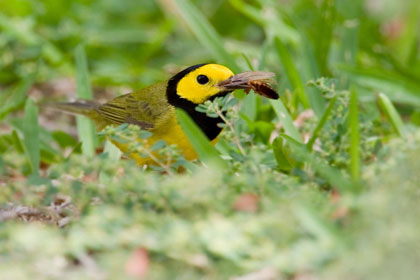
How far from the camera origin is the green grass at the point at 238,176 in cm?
182

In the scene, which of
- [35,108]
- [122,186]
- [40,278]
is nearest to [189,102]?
[35,108]

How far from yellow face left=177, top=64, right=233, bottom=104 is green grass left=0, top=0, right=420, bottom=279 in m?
0.24

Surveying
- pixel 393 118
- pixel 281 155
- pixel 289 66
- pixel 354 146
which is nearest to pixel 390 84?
pixel 289 66

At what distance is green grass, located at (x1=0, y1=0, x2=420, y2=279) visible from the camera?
1824mm

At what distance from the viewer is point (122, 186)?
2277mm

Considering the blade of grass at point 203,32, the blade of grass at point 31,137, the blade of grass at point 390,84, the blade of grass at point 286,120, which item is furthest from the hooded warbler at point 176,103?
the blade of grass at point 390,84

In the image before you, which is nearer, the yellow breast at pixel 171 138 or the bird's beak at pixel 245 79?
the bird's beak at pixel 245 79

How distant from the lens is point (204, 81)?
11.0 ft

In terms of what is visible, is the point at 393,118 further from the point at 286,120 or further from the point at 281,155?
the point at 281,155

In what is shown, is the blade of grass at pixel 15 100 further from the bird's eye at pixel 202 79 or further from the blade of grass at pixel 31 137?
the bird's eye at pixel 202 79

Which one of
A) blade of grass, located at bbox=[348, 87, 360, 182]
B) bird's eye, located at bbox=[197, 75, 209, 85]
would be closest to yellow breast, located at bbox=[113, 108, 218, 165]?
bird's eye, located at bbox=[197, 75, 209, 85]

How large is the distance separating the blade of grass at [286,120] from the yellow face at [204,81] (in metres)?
0.29

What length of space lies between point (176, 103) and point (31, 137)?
780 mm

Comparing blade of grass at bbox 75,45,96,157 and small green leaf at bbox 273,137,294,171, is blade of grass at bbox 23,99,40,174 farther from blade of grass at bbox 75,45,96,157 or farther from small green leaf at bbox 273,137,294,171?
small green leaf at bbox 273,137,294,171
